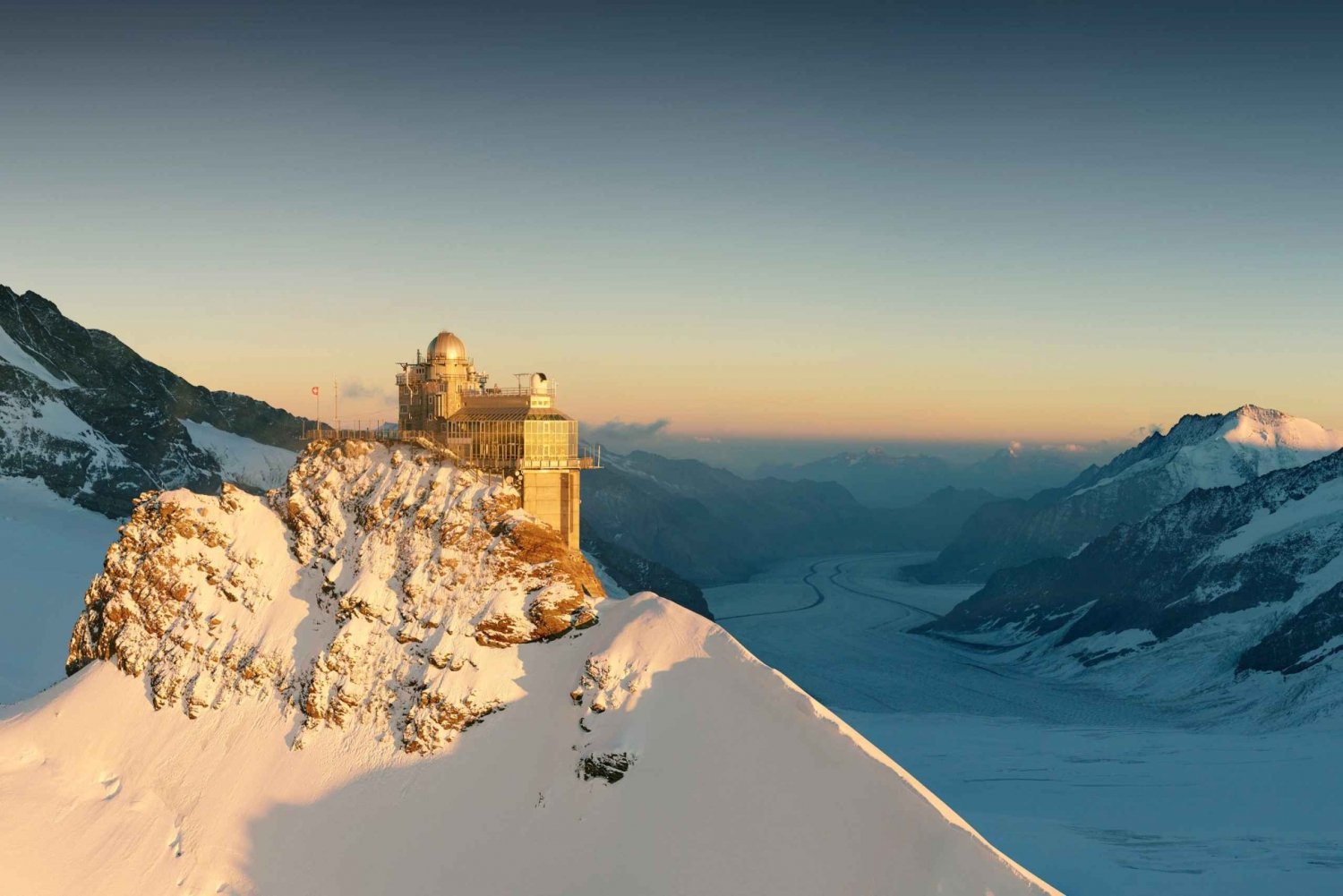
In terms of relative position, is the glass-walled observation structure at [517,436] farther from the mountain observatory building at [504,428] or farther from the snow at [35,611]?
the snow at [35,611]

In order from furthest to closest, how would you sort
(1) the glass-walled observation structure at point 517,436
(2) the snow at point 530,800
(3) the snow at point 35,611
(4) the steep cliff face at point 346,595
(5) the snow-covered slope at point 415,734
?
(3) the snow at point 35,611
(1) the glass-walled observation structure at point 517,436
(4) the steep cliff face at point 346,595
(5) the snow-covered slope at point 415,734
(2) the snow at point 530,800

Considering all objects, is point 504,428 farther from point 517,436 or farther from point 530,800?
point 530,800

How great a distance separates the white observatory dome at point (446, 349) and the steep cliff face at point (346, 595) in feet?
34.0

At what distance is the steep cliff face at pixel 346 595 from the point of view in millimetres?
81500

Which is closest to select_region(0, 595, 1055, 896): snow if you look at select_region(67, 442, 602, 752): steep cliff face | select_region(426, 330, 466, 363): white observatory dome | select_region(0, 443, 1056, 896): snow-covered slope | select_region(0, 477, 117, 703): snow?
select_region(0, 443, 1056, 896): snow-covered slope

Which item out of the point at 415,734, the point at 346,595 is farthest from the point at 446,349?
the point at 415,734

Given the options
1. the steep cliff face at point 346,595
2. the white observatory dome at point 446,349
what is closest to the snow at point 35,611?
the steep cliff face at point 346,595

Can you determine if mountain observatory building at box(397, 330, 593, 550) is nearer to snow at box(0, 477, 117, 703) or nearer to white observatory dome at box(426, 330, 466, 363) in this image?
white observatory dome at box(426, 330, 466, 363)

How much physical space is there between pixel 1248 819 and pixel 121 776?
6228 inches

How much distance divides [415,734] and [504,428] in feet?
92.1

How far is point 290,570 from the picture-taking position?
3565 inches

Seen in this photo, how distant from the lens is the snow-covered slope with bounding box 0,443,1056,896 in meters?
67.1

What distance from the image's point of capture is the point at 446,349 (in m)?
101

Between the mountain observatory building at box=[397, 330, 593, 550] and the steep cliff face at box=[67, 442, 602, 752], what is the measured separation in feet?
17.0
